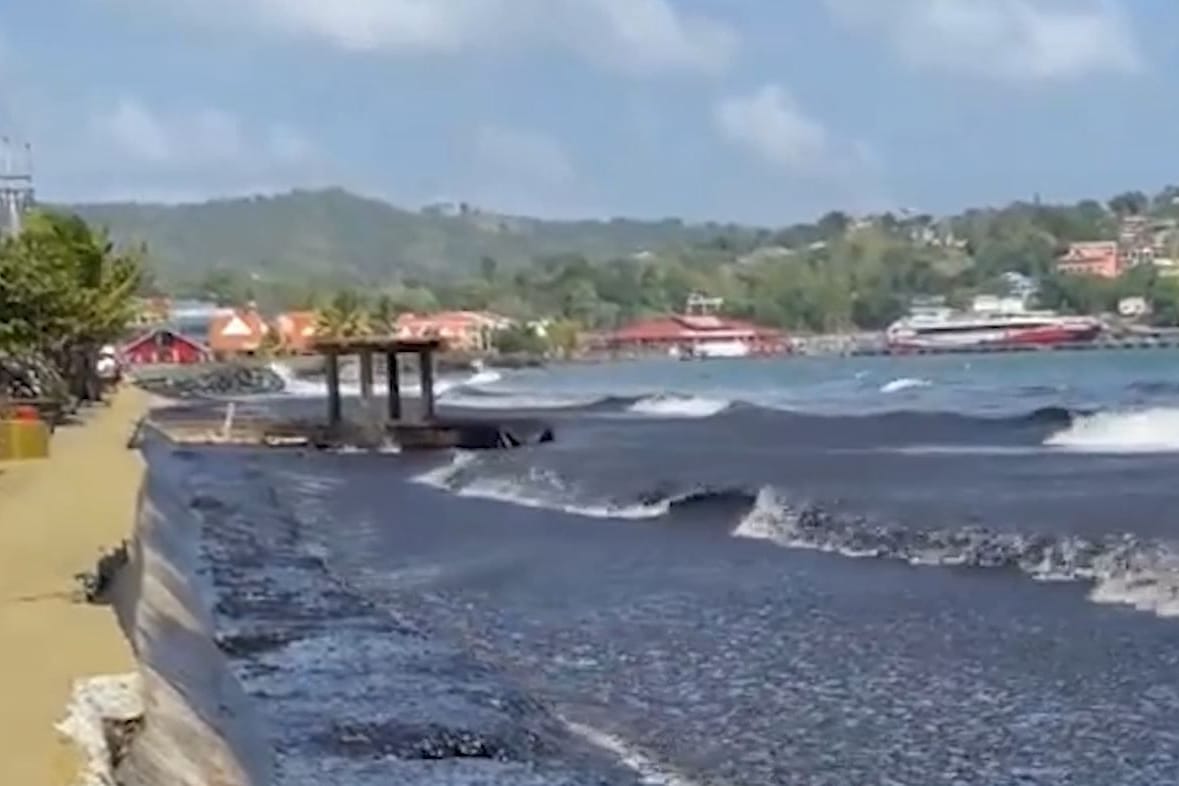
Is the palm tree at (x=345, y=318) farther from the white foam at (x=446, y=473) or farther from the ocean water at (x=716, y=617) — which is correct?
the ocean water at (x=716, y=617)

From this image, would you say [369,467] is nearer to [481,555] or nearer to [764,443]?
[764,443]

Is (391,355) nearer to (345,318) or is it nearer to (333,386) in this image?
(333,386)

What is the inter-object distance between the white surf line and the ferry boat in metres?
167

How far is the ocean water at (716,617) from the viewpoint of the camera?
41.1 feet

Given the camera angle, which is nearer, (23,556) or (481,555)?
(23,556)

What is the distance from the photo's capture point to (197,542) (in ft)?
91.1

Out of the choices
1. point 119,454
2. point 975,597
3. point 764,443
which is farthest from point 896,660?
point 764,443

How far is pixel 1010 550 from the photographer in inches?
902

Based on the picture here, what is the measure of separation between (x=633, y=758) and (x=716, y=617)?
6.48 metres

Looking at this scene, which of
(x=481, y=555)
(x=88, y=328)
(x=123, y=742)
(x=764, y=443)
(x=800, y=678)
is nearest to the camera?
(x=123, y=742)

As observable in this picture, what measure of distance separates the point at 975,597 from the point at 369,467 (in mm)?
30890

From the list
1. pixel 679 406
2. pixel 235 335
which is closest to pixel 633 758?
pixel 679 406

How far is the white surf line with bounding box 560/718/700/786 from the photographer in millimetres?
11859

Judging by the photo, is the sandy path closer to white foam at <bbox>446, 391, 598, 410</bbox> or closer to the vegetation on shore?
the vegetation on shore
